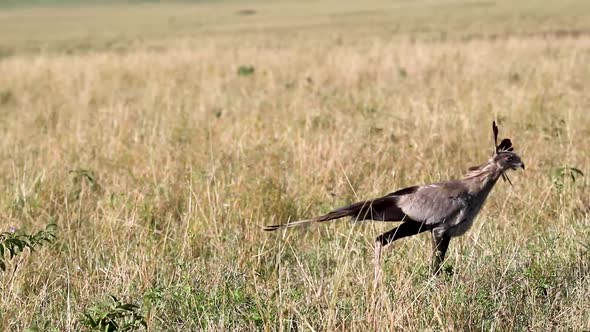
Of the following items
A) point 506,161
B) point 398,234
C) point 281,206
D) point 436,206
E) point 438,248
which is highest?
point 506,161

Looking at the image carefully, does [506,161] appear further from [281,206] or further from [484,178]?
[281,206]

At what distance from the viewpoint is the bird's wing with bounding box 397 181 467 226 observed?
→ 3.16 m

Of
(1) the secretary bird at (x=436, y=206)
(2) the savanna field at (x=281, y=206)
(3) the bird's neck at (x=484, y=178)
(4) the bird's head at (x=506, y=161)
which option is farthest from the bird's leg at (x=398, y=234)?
(4) the bird's head at (x=506, y=161)

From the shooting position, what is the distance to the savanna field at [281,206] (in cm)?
323

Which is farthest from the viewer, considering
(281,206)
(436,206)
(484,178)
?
(281,206)

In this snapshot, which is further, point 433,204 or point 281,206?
point 281,206

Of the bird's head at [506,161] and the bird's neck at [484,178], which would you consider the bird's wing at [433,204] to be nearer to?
the bird's neck at [484,178]

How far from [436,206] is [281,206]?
1.92 metres

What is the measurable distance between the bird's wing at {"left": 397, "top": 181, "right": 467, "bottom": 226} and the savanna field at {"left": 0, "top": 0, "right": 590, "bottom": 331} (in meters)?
0.26

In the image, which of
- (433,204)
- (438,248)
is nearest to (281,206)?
(438,248)

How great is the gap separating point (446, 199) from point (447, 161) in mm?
2900

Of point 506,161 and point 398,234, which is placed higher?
point 506,161

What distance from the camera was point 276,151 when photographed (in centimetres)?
626

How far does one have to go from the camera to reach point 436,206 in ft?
10.4
